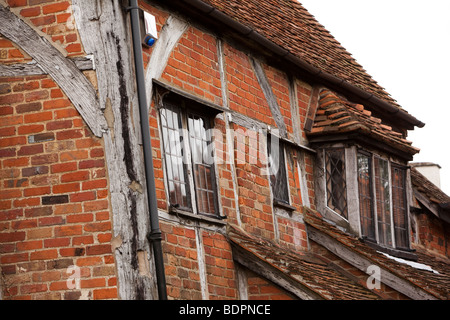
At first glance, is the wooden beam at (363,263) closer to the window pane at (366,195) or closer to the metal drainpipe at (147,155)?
the window pane at (366,195)

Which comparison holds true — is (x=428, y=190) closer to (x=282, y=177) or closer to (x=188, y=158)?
(x=282, y=177)

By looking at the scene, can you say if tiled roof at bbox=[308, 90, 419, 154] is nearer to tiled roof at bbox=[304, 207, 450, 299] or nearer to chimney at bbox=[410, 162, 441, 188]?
tiled roof at bbox=[304, 207, 450, 299]

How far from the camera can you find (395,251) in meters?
14.2

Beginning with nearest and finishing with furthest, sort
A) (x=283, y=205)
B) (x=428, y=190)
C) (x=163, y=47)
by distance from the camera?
(x=163, y=47) → (x=283, y=205) → (x=428, y=190)

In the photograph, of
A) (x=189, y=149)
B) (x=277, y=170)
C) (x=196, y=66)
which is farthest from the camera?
(x=277, y=170)

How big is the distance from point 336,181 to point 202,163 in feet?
10.3

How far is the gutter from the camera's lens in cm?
1126

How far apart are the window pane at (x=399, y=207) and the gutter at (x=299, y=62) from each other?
43.1 inches

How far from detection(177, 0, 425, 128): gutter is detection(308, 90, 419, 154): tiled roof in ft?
0.77

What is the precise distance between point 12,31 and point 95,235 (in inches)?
89.4

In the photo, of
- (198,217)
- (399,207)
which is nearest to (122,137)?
(198,217)

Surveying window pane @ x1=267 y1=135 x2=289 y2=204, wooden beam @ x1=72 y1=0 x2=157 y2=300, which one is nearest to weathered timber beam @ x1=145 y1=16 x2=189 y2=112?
wooden beam @ x1=72 y1=0 x2=157 y2=300
